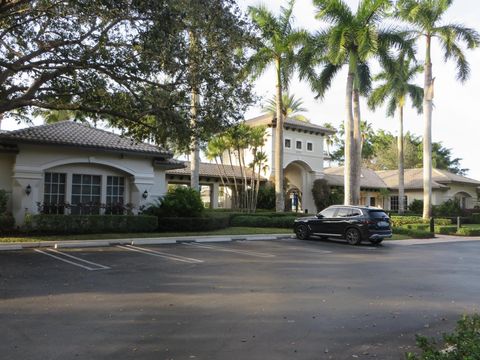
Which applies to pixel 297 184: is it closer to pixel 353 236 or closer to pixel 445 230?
pixel 445 230

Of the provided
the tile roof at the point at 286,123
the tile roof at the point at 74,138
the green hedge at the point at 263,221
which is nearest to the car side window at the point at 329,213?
the green hedge at the point at 263,221

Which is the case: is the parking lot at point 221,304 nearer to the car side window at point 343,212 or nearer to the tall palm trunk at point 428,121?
the car side window at point 343,212

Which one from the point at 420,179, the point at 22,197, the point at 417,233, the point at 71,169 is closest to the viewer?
the point at 22,197

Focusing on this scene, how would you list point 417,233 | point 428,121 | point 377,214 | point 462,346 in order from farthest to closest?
point 428,121 < point 417,233 < point 377,214 < point 462,346

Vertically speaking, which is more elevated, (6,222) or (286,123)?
(286,123)

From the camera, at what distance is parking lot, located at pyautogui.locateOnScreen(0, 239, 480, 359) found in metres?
5.31

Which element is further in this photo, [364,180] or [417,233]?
[364,180]

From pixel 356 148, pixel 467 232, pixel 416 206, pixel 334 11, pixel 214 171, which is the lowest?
pixel 467 232

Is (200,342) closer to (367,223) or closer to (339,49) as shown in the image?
(367,223)

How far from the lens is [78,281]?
9.47 m

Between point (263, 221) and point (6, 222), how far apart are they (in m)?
14.0

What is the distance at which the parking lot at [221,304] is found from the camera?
5309mm

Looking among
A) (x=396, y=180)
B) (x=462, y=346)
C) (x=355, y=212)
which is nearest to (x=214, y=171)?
(x=355, y=212)

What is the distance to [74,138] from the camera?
20.2m
